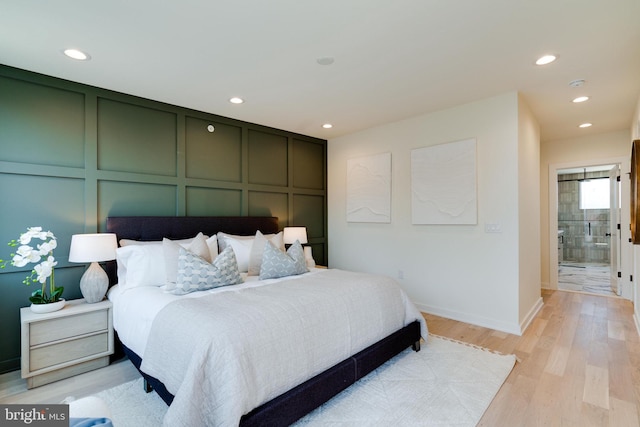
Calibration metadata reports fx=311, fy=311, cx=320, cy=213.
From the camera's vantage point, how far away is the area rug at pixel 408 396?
200cm

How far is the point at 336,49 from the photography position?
8.10 feet

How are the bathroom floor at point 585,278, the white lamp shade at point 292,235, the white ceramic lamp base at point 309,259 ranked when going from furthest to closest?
the bathroom floor at point 585,278 < the white lamp shade at point 292,235 < the white ceramic lamp base at point 309,259

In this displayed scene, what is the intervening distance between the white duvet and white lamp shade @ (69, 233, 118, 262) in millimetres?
402

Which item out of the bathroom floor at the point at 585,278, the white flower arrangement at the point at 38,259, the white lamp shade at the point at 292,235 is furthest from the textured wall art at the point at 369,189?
the bathroom floor at the point at 585,278

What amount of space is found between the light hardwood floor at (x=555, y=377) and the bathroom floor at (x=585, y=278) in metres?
1.75

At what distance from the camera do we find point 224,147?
412 centimetres

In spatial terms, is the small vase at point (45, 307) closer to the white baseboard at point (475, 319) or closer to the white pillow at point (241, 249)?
the white pillow at point (241, 249)

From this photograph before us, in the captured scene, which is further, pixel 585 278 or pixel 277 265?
pixel 585 278

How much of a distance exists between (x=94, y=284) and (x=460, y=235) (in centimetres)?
387

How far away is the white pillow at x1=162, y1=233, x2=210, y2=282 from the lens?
2709mm

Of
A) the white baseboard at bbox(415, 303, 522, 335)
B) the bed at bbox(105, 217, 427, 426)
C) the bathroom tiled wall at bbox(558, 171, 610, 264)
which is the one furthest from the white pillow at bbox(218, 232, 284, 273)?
the bathroom tiled wall at bbox(558, 171, 610, 264)

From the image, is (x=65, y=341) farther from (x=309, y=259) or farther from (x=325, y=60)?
(x=325, y=60)

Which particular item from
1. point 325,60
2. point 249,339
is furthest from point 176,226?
point 325,60

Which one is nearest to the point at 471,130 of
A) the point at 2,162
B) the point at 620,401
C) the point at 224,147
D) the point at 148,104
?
the point at 620,401
